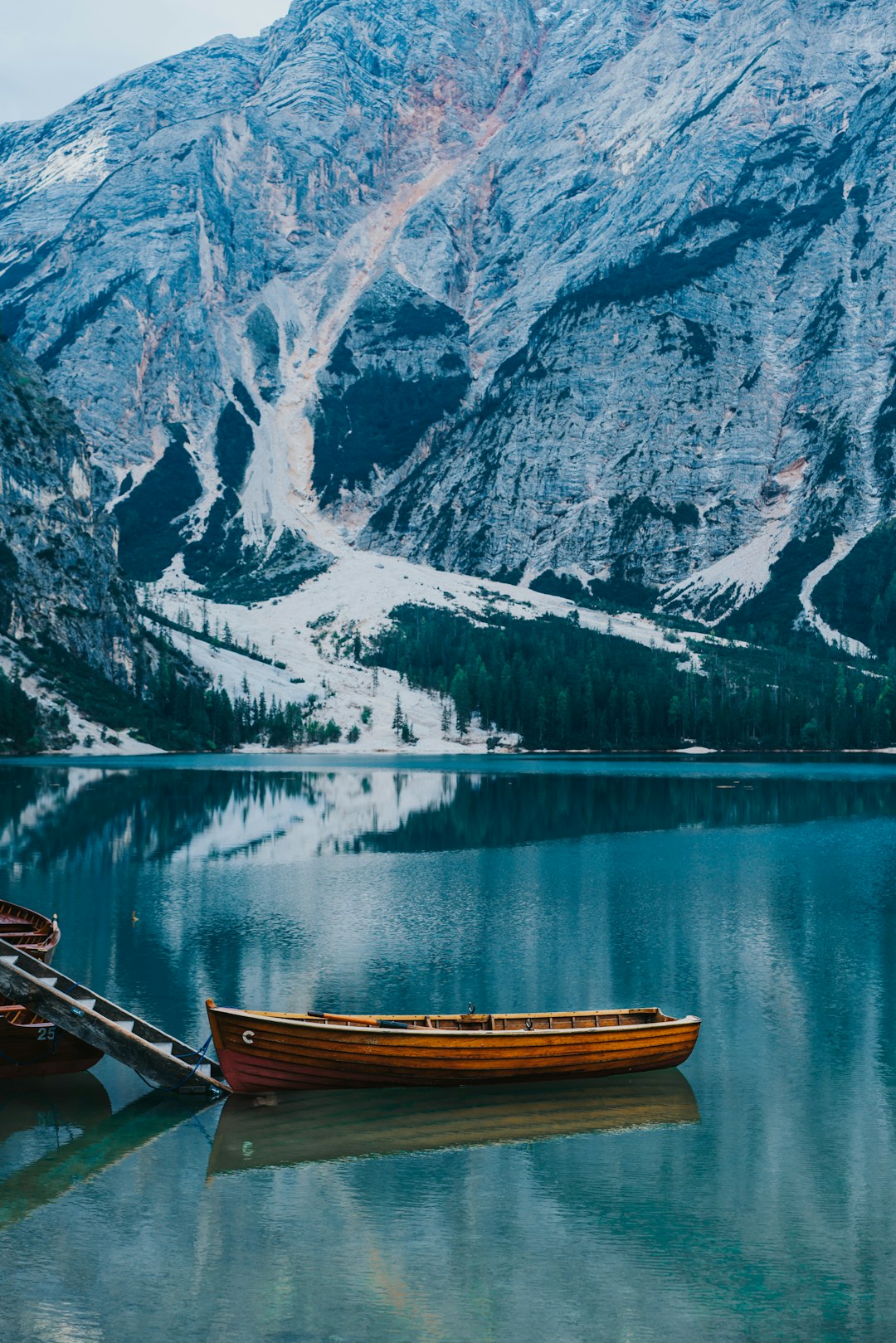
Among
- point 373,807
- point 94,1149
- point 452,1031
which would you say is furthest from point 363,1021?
point 373,807

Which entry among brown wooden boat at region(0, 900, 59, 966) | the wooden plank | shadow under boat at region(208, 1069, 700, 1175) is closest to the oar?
shadow under boat at region(208, 1069, 700, 1175)

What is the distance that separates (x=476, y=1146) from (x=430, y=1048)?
3156 mm

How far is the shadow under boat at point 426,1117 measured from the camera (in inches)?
994

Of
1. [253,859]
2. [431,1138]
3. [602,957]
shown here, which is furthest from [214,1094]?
[253,859]

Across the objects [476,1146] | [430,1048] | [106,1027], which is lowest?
[476,1146]

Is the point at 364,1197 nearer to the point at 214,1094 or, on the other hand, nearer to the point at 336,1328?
the point at 336,1328

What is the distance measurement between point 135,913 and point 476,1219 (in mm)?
33219

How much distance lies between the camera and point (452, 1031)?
28.5 m

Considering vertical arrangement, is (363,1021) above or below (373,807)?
above

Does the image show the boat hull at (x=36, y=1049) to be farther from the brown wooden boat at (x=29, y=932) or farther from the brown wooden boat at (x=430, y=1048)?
the brown wooden boat at (x=29, y=932)

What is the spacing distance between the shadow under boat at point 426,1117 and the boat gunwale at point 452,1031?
159cm

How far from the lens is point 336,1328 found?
1744 cm

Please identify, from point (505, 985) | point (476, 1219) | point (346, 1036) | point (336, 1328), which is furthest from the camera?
point (505, 985)

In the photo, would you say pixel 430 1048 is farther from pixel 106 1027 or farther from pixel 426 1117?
pixel 106 1027
